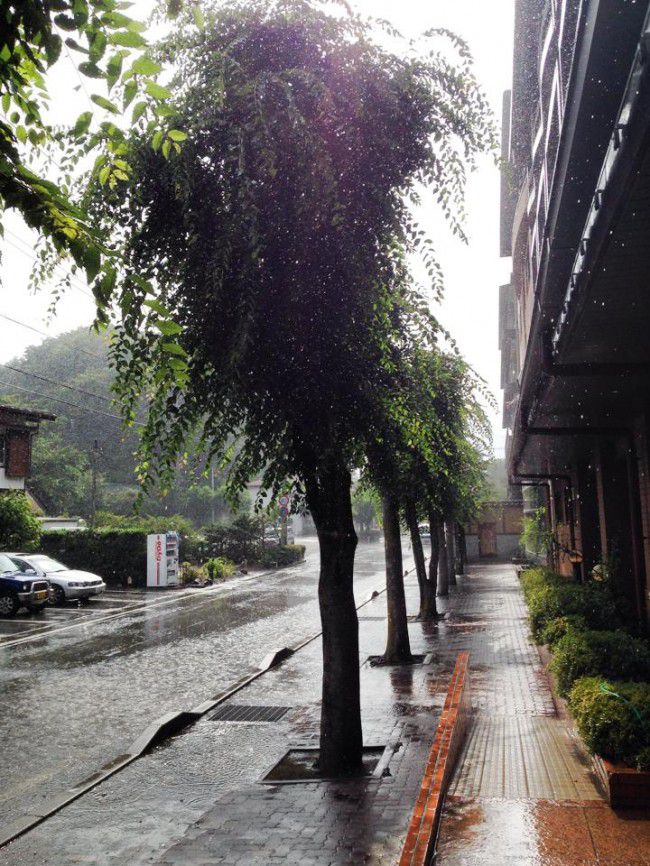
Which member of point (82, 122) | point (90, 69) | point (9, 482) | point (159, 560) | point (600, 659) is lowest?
point (600, 659)

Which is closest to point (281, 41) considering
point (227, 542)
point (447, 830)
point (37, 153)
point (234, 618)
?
point (37, 153)

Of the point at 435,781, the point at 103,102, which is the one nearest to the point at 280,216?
the point at 103,102

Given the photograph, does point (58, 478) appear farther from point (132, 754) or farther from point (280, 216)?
point (280, 216)

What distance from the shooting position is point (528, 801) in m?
5.39

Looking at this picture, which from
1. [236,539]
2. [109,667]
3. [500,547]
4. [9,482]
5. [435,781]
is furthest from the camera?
[500,547]

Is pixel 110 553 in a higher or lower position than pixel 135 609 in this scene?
higher

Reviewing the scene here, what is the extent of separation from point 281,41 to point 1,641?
589 inches

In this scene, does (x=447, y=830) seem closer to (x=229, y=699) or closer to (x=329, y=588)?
(x=329, y=588)

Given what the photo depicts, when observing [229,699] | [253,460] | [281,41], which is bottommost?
[229,699]

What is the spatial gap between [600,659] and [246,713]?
4930 millimetres

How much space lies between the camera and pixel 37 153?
6.79 m

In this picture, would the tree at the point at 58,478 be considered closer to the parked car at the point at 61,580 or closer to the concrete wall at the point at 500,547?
the concrete wall at the point at 500,547

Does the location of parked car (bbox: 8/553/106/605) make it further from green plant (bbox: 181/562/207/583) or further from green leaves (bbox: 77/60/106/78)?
green leaves (bbox: 77/60/106/78)

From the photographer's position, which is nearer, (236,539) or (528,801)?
(528,801)
